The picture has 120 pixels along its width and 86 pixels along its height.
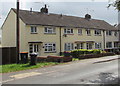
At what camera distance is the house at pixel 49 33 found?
2653 centimetres

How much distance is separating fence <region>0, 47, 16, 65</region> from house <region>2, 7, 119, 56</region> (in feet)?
15.2

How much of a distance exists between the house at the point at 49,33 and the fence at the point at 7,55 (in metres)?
4.62

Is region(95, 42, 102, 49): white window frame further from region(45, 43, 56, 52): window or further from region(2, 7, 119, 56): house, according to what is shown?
region(45, 43, 56, 52): window

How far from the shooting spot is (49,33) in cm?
2850

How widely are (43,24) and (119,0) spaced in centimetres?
1773

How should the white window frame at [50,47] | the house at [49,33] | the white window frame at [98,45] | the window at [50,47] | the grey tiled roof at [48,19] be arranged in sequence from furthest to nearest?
the white window frame at [98,45], the window at [50,47], the white window frame at [50,47], the grey tiled roof at [48,19], the house at [49,33]

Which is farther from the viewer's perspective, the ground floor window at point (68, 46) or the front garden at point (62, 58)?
the ground floor window at point (68, 46)

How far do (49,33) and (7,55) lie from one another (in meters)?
9.29

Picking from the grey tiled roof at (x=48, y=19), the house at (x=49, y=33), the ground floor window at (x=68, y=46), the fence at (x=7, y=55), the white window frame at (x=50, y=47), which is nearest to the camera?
the fence at (x=7, y=55)

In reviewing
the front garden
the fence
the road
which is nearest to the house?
the fence

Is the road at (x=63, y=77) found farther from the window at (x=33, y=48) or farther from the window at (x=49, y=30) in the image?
the window at (x=49, y=30)

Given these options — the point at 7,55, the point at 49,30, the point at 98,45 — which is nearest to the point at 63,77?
the point at 7,55

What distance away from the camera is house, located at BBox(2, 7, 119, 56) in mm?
26528

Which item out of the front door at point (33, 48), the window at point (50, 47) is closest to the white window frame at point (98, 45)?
the window at point (50, 47)
